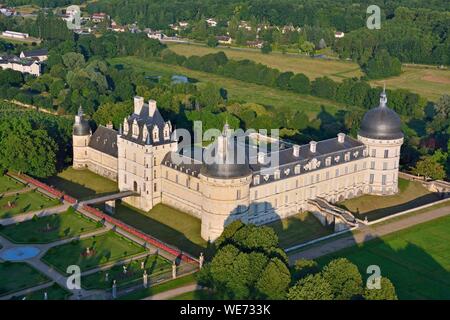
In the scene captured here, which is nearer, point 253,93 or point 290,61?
point 253,93

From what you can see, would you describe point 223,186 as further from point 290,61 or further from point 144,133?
point 290,61

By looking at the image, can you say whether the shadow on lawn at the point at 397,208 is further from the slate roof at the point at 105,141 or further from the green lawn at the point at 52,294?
the green lawn at the point at 52,294

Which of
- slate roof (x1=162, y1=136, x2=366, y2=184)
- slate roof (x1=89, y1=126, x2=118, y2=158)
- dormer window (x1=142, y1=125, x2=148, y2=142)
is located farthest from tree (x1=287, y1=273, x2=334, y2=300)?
slate roof (x1=89, y1=126, x2=118, y2=158)

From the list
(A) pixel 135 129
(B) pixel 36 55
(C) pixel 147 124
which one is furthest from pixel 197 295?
(B) pixel 36 55

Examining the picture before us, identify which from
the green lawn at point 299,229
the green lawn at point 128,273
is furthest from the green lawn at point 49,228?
the green lawn at point 299,229

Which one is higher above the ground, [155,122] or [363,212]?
[155,122]

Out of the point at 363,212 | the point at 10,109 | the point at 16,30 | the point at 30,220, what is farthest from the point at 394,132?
the point at 16,30

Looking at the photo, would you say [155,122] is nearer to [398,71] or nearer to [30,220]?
[30,220]

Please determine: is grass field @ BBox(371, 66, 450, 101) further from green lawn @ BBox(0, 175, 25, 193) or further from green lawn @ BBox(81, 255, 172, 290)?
green lawn @ BBox(81, 255, 172, 290)
